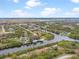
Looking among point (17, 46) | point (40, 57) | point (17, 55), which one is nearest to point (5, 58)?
point (17, 55)

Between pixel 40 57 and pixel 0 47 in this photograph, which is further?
pixel 0 47

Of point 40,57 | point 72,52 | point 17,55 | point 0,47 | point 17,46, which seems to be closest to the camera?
point 40,57

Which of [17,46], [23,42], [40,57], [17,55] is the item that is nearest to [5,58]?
[17,55]

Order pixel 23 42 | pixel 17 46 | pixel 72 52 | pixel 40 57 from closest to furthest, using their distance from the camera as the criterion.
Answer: pixel 40 57
pixel 72 52
pixel 17 46
pixel 23 42

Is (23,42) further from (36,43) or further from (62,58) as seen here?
(62,58)

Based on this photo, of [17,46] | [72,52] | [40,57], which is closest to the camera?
[40,57]

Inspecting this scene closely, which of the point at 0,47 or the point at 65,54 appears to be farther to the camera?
the point at 0,47

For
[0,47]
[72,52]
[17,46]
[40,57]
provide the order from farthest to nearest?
[17,46] → [0,47] → [72,52] → [40,57]

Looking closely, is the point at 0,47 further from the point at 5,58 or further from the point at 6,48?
the point at 5,58
